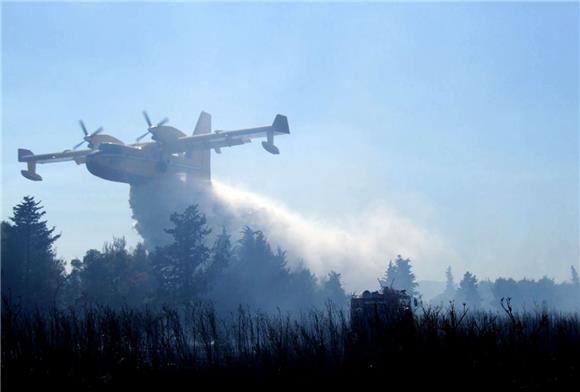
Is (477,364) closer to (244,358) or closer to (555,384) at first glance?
(555,384)

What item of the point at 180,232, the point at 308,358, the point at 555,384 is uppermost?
the point at 180,232

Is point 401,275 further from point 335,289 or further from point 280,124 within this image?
point 280,124

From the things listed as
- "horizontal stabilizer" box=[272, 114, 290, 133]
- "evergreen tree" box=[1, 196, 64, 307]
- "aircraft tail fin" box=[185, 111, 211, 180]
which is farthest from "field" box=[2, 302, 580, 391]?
"aircraft tail fin" box=[185, 111, 211, 180]

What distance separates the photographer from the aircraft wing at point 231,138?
58.4 m

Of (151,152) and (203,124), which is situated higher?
(203,124)

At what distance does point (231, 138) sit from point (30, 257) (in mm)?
26327

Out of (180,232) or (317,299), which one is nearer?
(180,232)

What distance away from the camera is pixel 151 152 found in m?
69.6

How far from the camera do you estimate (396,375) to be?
592 inches

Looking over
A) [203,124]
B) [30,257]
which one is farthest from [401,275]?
[30,257]

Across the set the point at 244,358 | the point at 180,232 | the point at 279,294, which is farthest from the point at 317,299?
the point at 244,358

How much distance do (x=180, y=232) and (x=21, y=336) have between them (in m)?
46.0

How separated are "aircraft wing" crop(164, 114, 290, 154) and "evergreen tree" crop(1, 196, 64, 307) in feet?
70.4

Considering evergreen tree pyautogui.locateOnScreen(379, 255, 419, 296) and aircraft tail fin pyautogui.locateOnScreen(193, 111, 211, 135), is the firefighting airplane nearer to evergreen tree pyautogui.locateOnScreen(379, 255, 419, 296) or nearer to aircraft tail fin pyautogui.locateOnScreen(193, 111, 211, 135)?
aircraft tail fin pyautogui.locateOnScreen(193, 111, 211, 135)
